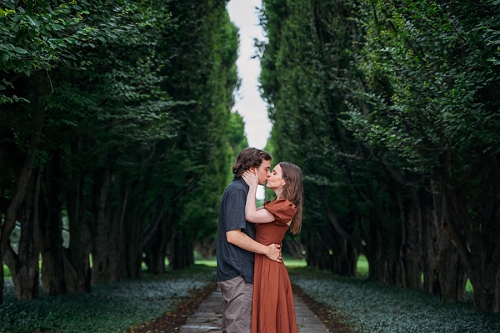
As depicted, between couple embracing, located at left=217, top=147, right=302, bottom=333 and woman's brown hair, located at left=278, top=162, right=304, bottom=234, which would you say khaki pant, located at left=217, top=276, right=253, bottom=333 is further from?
woman's brown hair, located at left=278, top=162, right=304, bottom=234

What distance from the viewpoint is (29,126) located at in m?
10.2

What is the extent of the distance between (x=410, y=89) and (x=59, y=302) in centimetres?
833

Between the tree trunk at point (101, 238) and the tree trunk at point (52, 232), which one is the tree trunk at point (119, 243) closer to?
the tree trunk at point (101, 238)

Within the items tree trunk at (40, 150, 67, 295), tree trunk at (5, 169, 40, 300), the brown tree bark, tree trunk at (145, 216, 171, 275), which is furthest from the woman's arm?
tree trunk at (145, 216, 171, 275)

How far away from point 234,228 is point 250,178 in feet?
1.45

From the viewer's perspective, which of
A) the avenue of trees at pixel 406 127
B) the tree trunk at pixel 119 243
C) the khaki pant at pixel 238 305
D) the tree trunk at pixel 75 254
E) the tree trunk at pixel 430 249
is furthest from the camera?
the tree trunk at pixel 119 243

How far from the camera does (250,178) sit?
4934 millimetres

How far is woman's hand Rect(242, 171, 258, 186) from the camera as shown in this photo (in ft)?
16.1

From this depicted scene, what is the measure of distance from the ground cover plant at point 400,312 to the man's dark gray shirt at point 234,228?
19.2ft

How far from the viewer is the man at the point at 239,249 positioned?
15.7 feet

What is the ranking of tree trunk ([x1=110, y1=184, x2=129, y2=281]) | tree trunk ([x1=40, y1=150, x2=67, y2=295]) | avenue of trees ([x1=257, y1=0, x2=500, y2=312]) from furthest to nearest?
tree trunk ([x1=110, y1=184, x2=129, y2=281]), tree trunk ([x1=40, y1=150, x2=67, y2=295]), avenue of trees ([x1=257, y1=0, x2=500, y2=312])

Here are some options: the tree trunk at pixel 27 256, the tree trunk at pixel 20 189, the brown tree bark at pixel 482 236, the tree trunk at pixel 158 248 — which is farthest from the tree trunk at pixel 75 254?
the tree trunk at pixel 158 248

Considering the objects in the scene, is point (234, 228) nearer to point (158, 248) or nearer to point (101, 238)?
point (101, 238)

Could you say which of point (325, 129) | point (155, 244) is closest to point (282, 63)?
point (325, 129)
